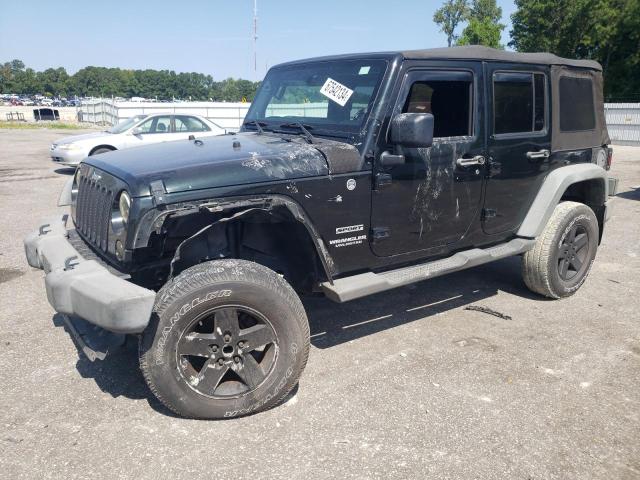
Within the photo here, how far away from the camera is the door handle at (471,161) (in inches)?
155

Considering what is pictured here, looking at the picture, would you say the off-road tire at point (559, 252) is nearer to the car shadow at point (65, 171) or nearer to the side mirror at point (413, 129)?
the side mirror at point (413, 129)

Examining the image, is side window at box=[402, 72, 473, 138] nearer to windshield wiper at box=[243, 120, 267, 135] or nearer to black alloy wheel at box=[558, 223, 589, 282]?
windshield wiper at box=[243, 120, 267, 135]

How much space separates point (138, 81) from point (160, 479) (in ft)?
470

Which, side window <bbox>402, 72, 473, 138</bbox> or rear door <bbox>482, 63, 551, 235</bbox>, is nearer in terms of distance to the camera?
side window <bbox>402, 72, 473, 138</bbox>

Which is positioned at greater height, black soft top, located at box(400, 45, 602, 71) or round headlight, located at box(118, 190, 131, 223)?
black soft top, located at box(400, 45, 602, 71)

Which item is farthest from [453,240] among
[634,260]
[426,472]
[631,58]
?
[631,58]

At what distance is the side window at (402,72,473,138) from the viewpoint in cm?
386

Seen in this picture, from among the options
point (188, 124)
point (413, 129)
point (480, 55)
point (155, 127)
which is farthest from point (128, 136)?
point (413, 129)

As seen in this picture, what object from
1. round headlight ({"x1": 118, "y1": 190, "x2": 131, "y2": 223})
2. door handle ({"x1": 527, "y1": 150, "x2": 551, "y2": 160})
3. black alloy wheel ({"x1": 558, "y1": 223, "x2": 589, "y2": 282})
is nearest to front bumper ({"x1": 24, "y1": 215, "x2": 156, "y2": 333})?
round headlight ({"x1": 118, "y1": 190, "x2": 131, "y2": 223})

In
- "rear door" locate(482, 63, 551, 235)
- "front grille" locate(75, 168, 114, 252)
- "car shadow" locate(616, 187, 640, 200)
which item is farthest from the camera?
"car shadow" locate(616, 187, 640, 200)

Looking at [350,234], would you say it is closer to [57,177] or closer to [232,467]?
[232,467]

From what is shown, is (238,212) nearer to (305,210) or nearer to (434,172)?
(305,210)

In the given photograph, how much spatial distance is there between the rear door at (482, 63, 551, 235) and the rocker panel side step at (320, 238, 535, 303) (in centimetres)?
17

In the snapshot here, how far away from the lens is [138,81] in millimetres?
132750
